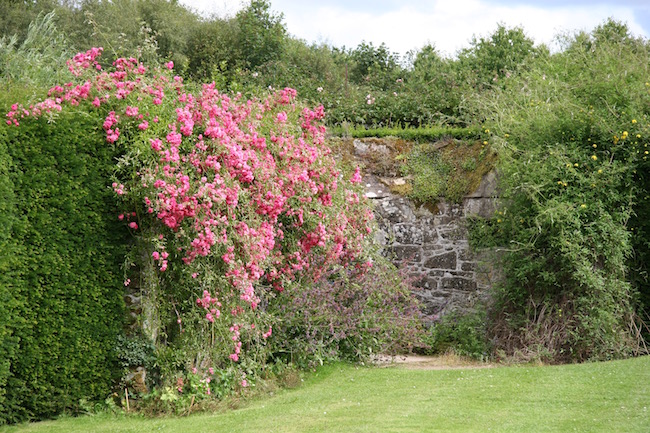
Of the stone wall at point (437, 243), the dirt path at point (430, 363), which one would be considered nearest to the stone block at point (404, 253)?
the stone wall at point (437, 243)

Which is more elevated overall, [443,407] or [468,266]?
[468,266]

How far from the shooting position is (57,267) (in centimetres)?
705

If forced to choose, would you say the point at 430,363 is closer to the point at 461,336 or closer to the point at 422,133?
the point at 461,336

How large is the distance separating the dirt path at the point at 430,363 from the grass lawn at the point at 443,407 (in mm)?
1046

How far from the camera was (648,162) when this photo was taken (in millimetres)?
10258

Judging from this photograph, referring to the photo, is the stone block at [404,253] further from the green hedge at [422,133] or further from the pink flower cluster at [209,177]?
the pink flower cluster at [209,177]

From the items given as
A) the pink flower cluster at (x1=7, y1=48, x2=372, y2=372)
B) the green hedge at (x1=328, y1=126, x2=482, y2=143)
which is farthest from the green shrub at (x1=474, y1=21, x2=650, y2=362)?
the pink flower cluster at (x1=7, y1=48, x2=372, y2=372)

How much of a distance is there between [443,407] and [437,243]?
5.43m

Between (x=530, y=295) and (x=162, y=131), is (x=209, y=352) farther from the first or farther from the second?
(x=530, y=295)

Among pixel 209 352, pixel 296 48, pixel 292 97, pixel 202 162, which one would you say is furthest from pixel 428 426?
pixel 296 48

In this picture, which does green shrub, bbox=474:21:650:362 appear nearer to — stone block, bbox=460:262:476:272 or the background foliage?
the background foliage

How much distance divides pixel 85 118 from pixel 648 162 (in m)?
7.25

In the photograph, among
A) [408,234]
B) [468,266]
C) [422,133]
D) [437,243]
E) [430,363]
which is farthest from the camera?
[422,133]

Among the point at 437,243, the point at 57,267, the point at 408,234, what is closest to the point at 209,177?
the point at 57,267
